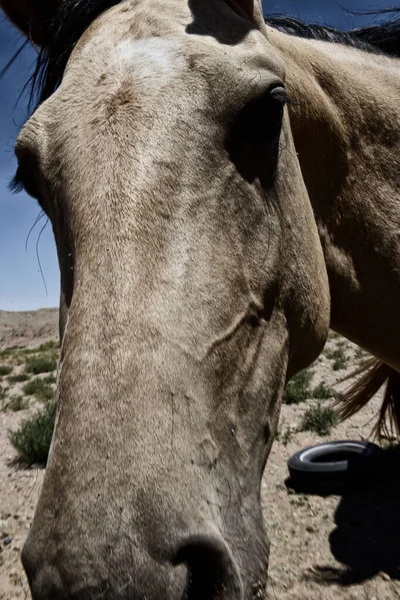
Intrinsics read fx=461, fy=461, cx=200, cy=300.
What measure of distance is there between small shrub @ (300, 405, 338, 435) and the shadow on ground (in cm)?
134

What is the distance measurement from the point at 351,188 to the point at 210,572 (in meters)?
1.96

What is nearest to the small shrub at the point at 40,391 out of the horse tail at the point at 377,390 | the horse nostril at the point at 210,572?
the horse tail at the point at 377,390

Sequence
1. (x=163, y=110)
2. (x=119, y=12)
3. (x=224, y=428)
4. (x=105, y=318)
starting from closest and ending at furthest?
(x=105, y=318) < (x=224, y=428) < (x=163, y=110) < (x=119, y=12)

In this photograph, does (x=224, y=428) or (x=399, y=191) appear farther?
(x=399, y=191)

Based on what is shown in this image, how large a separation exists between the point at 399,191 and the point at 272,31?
1.13m

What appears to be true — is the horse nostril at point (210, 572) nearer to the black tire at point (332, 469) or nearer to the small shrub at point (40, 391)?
the black tire at point (332, 469)

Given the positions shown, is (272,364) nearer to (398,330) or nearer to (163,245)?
(163,245)

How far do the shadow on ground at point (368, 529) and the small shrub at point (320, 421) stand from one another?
134 cm

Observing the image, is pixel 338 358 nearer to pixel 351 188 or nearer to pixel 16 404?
pixel 16 404

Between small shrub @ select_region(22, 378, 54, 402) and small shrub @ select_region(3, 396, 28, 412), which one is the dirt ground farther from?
small shrub @ select_region(22, 378, 54, 402)

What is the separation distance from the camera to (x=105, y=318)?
1.36 meters

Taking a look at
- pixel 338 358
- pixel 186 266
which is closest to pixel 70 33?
pixel 186 266

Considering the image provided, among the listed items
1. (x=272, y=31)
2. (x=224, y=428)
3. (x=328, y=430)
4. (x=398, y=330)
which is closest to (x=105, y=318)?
(x=224, y=428)

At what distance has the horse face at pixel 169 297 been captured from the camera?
1.17 meters
